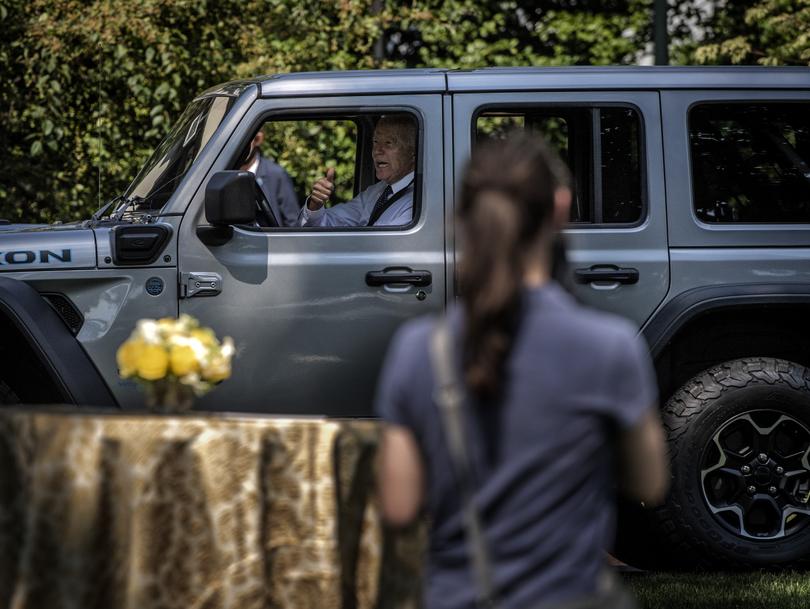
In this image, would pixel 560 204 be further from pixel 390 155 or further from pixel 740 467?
pixel 740 467

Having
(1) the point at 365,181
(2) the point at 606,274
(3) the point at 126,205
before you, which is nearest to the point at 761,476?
(2) the point at 606,274

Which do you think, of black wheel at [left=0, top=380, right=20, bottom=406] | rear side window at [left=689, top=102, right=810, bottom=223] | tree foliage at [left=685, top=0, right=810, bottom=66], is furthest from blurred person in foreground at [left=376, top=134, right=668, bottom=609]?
tree foliage at [left=685, top=0, right=810, bottom=66]

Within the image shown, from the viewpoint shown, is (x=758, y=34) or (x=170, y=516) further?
(x=758, y=34)

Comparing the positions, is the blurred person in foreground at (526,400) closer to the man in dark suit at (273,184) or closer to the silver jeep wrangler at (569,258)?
the silver jeep wrangler at (569,258)

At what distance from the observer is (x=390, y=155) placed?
19.2ft

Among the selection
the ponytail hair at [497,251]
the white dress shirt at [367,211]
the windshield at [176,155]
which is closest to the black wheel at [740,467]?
the white dress shirt at [367,211]

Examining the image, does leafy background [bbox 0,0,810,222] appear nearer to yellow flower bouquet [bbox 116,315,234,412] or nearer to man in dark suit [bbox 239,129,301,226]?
man in dark suit [bbox 239,129,301,226]

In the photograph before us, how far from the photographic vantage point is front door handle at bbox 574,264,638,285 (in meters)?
5.64

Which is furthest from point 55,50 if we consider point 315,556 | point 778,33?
point 778,33

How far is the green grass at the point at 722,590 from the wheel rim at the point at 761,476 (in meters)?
0.21

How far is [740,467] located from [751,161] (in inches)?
51.2

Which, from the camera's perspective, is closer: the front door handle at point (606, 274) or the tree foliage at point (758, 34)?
the front door handle at point (606, 274)

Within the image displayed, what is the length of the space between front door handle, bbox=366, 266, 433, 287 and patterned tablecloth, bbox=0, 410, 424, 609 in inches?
87.4

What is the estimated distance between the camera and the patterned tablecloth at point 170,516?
3.18 metres
